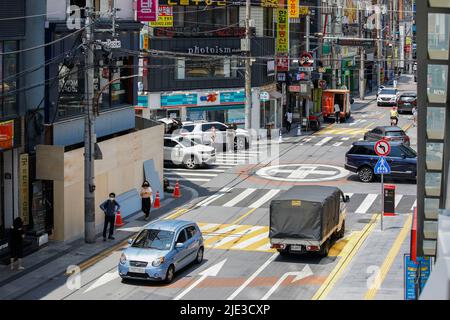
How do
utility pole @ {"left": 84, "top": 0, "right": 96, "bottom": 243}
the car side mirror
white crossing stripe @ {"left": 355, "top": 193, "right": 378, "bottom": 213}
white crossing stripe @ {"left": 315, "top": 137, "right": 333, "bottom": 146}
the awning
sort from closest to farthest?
the car side mirror → utility pole @ {"left": 84, "top": 0, "right": 96, "bottom": 243} → white crossing stripe @ {"left": 355, "top": 193, "right": 378, "bottom": 213} → white crossing stripe @ {"left": 315, "top": 137, "right": 333, "bottom": 146} → the awning

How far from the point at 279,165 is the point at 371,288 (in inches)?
943

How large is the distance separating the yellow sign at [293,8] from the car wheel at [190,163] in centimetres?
2408

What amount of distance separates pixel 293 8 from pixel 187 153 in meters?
24.5

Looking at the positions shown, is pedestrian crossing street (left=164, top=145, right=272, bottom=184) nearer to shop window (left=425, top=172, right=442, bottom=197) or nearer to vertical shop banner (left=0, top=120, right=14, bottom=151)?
vertical shop banner (left=0, top=120, right=14, bottom=151)

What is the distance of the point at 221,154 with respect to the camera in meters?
49.7

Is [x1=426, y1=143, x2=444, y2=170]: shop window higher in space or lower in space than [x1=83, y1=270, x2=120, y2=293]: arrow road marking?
higher

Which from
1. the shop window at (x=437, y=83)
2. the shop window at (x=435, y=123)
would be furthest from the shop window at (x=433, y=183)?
the shop window at (x=437, y=83)

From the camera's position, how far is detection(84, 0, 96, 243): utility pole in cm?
2738

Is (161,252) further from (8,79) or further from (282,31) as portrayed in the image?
(282,31)

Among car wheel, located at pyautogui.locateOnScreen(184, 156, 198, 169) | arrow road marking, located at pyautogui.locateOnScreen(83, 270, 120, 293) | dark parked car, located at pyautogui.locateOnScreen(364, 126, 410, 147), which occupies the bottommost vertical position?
arrow road marking, located at pyautogui.locateOnScreen(83, 270, 120, 293)

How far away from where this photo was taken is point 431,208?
1516 cm

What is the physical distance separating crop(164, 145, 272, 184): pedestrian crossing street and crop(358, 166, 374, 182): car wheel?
739 cm

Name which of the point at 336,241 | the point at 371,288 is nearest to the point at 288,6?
the point at 336,241

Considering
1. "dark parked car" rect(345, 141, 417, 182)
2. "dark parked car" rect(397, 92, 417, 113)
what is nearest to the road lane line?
"dark parked car" rect(345, 141, 417, 182)
